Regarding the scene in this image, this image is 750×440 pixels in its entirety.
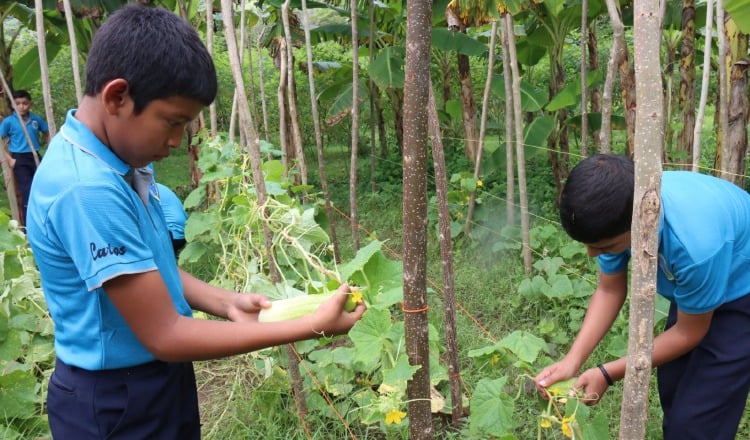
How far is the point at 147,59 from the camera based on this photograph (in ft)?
3.81

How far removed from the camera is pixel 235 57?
2.03 m

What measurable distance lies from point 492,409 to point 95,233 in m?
1.26

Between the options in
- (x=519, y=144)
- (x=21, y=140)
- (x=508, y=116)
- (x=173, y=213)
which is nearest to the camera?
(x=173, y=213)

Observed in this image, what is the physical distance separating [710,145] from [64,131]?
29.8ft

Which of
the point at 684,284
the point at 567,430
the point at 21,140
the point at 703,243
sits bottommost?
the point at 567,430

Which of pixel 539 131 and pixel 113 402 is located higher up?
pixel 113 402

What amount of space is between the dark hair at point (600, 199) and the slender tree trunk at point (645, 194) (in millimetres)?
552

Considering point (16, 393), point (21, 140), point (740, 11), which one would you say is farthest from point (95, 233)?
point (21, 140)

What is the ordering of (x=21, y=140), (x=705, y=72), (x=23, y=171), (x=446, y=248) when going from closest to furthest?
(x=446, y=248) < (x=705, y=72) < (x=21, y=140) < (x=23, y=171)

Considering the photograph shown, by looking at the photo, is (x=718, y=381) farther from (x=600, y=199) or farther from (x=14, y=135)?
(x=14, y=135)

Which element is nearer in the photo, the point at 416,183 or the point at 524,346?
the point at 416,183

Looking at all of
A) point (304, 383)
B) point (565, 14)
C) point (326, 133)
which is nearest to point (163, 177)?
point (326, 133)

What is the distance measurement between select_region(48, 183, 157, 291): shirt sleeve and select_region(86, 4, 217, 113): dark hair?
0.62ft

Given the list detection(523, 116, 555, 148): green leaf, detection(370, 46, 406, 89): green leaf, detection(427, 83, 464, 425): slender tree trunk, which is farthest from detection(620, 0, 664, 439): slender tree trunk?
detection(370, 46, 406, 89): green leaf
